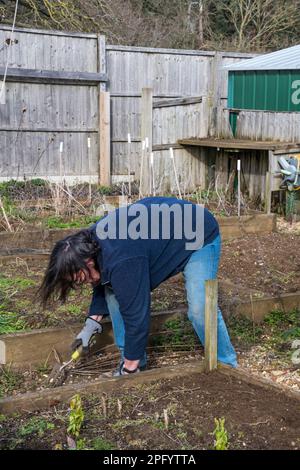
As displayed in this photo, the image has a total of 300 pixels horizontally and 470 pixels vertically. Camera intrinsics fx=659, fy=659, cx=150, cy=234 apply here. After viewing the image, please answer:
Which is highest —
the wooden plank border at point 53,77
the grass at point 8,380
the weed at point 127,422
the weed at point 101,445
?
the wooden plank border at point 53,77

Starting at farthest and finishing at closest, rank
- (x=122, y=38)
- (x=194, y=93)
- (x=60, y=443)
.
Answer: (x=122, y=38)
(x=194, y=93)
(x=60, y=443)

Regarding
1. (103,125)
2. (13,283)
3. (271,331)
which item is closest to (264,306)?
(271,331)

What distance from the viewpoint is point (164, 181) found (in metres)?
10.8

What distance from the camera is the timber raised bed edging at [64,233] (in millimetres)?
7402

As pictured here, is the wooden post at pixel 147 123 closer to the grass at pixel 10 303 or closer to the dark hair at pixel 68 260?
the grass at pixel 10 303

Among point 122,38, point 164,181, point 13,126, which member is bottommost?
point 164,181

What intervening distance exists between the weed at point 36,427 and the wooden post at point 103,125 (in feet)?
27.1

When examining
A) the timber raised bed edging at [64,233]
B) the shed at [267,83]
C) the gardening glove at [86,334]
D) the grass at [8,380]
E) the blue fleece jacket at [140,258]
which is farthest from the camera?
the shed at [267,83]

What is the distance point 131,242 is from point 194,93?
946cm

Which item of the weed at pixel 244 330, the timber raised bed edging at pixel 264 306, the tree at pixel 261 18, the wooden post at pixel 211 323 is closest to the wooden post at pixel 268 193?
the timber raised bed edging at pixel 264 306

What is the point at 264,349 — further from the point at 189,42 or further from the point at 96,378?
the point at 189,42

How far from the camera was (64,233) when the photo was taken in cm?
764

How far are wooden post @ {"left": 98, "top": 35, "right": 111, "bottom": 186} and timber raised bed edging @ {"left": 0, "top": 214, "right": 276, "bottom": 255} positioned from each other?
3625 millimetres
